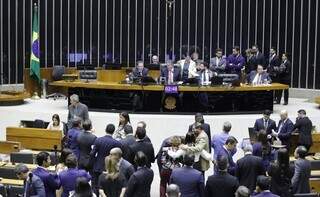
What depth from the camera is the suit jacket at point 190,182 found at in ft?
34.0

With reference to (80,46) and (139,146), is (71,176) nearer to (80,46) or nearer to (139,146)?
(139,146)

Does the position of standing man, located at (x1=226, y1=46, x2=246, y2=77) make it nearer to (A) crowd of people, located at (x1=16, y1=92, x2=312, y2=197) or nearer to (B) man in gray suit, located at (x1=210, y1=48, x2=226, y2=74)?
(B) man in gray suit, located at (x1=210, y1=48, x2=226, y2=74)

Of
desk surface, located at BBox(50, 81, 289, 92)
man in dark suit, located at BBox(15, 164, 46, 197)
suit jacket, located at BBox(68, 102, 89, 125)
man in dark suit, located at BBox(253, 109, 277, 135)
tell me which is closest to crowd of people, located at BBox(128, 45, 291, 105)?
desk surface, located at BBox(50, 81, 289, 92)

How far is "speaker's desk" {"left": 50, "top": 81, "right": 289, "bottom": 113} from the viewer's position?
20812 mm

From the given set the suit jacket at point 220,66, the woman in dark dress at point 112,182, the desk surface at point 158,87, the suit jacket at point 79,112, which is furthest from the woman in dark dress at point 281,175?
the suit jacket at point 220,66

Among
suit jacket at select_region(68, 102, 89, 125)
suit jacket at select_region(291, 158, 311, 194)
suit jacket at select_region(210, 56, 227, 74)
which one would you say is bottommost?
suit jacket at select_region(291, 158, 311, 194)

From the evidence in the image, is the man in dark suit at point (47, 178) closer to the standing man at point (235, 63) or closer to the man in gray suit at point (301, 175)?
the man in gray suit at point (301, 175)

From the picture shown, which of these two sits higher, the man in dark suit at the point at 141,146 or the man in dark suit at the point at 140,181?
the man in dark suit at the point at 141,146

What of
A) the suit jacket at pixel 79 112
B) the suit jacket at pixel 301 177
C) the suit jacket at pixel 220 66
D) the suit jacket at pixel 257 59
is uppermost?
the suit jacket at pixel 257 59

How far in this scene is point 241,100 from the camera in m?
21.3

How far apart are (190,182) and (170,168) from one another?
4.77ft

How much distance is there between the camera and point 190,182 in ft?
33.9

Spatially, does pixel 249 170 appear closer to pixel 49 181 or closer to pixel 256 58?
pixel 49 181

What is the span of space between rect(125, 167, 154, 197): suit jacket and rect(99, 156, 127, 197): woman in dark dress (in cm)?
13
